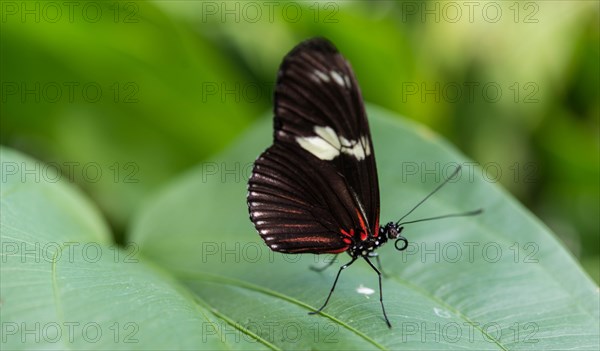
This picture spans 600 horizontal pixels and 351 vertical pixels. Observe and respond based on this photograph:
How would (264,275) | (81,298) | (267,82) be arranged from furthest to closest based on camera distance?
(267,82) < (264,275) < (81,298)

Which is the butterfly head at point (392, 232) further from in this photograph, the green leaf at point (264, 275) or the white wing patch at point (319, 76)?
the white wing patch at point (319, 76)

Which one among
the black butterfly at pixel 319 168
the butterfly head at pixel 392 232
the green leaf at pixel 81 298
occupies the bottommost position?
the green leaf at pixel 81 298

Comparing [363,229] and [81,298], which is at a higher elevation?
[363,229]

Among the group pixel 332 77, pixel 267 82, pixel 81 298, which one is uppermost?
pixel 267 82

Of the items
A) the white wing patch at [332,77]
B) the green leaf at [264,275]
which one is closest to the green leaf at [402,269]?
the green leaf at [264,275]

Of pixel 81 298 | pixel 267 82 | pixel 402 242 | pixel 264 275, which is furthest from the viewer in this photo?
pixel 267 82

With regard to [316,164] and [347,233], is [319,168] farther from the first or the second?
[347,233]

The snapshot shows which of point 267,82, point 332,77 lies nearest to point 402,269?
point 332,77
